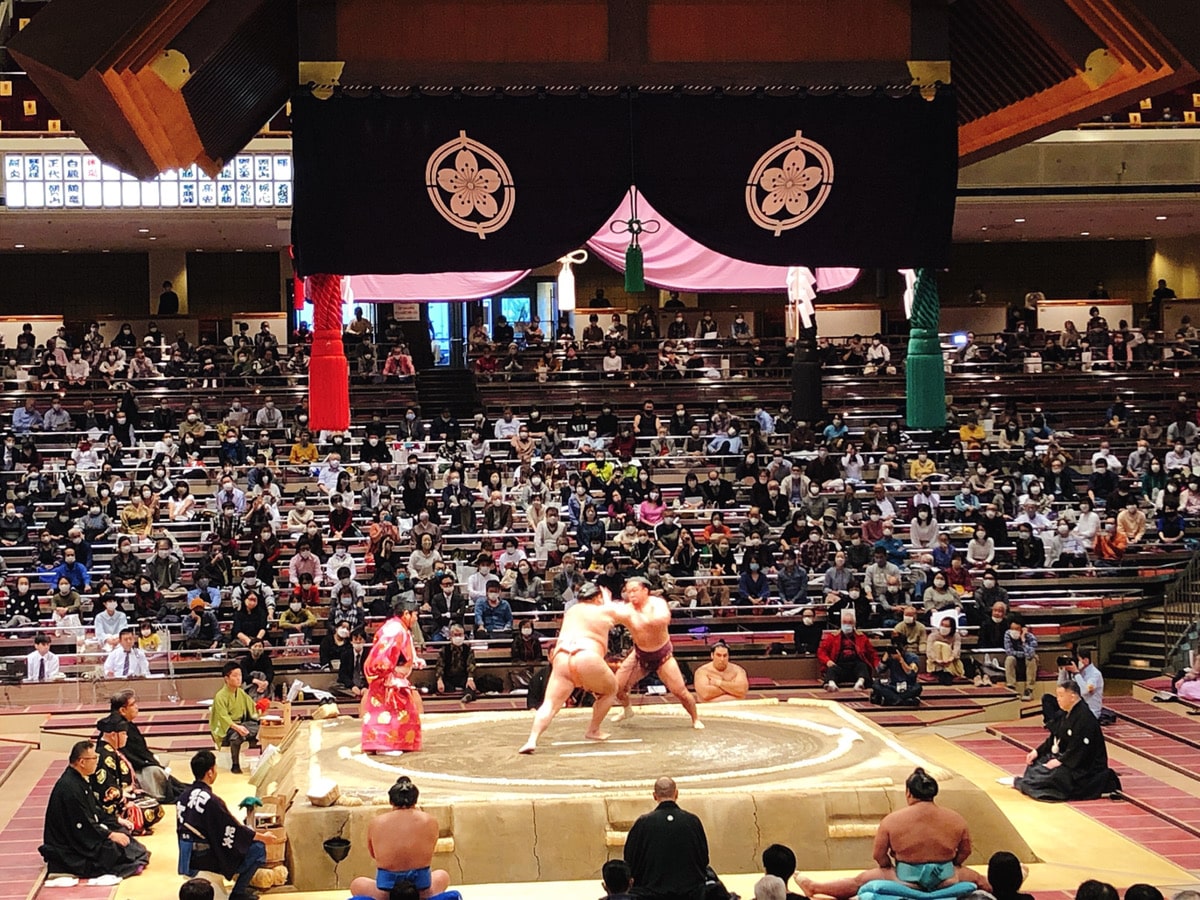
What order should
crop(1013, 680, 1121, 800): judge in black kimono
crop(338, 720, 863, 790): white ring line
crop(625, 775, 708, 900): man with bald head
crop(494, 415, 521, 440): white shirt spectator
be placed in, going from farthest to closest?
crop(494, 415, 521, 440): white shirt spectator < crop(1013, 680, 1121, 800): judge in black kimono < crop(338, 720, 863, 790): white ring line < crop(625, 775, 708, 900): man with bald head

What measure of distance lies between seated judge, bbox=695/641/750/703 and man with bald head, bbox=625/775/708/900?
140 inches

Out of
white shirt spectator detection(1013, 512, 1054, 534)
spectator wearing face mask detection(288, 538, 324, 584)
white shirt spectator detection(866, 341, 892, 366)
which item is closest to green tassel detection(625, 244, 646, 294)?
spectator wearing face mask detection(288, 538, 324, 584)

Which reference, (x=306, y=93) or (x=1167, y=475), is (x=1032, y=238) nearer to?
(x=1167, y=475)

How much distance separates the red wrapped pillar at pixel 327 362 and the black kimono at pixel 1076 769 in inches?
142

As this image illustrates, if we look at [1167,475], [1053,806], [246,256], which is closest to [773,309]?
[246,256]

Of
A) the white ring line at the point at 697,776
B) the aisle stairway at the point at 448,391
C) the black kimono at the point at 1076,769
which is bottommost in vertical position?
the black kimono at the point at 1076,769

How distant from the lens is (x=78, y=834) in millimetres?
6051

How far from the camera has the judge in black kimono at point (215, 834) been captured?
5691 millimetres

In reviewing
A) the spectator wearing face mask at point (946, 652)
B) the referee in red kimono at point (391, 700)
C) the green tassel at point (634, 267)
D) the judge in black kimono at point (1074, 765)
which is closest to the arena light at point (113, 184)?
the spectator wearing face mask at point (946, 652)

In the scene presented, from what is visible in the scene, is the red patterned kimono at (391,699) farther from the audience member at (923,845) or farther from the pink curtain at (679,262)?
the audience member at (923,845)

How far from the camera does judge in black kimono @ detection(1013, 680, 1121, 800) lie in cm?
697

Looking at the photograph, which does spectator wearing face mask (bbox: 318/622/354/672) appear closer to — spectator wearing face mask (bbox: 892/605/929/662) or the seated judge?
the seated judge

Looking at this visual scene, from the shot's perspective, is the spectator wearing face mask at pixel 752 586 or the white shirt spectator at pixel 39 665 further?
the spectator wearing face mask at pixel 752 586

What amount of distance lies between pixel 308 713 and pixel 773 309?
38.8ft
